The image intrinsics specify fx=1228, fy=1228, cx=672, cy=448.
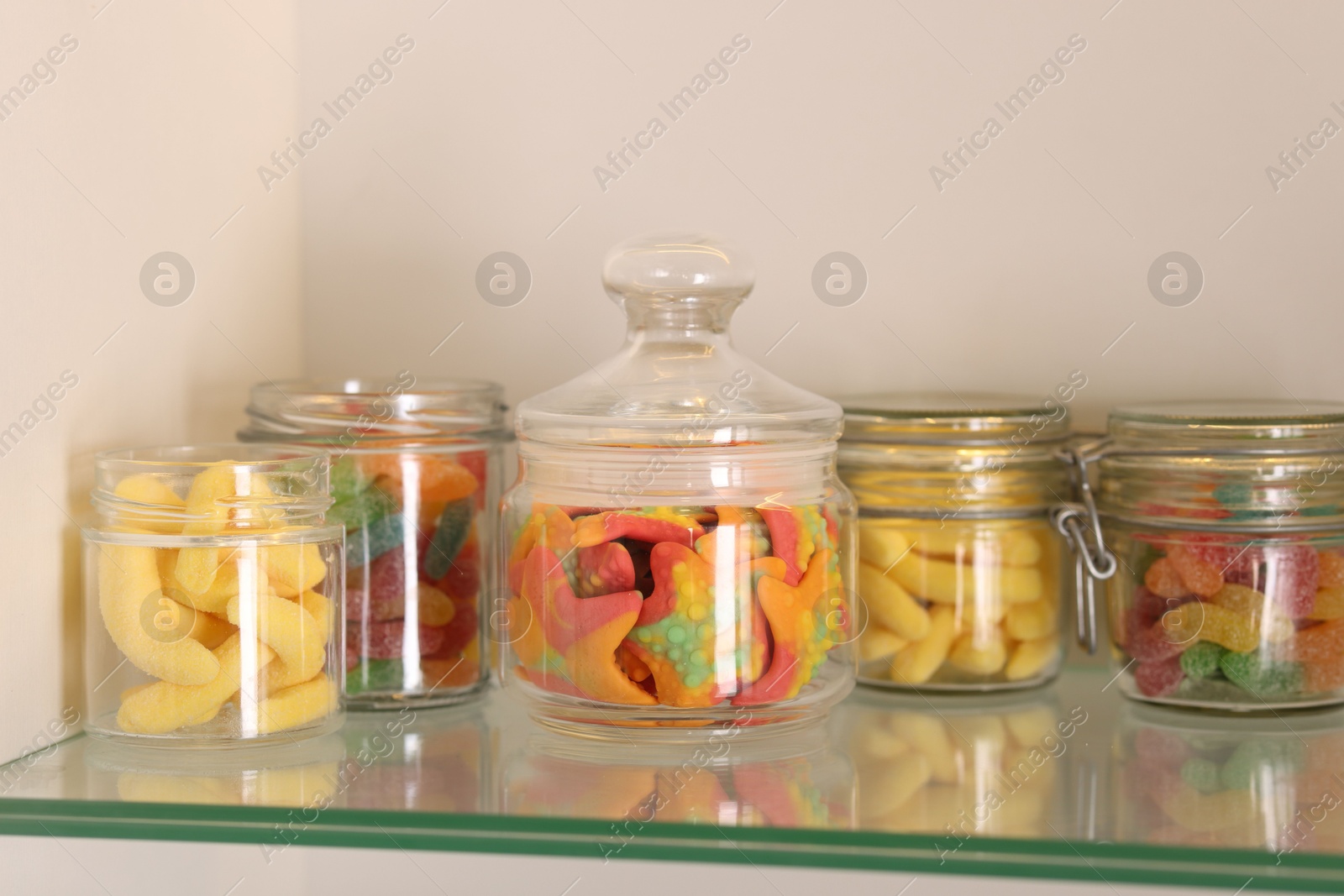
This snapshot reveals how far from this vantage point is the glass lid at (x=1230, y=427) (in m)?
0.61

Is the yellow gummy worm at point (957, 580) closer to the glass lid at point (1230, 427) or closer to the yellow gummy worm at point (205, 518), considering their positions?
the glass lid at point (1230, 427)

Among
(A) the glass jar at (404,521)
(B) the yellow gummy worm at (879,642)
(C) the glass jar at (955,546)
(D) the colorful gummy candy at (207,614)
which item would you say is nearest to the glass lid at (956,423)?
(C) the glass jar at (955,546)

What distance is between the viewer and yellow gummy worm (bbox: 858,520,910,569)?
652 mm

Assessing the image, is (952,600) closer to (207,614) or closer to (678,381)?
(678,381)


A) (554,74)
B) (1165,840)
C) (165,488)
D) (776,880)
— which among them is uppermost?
(554,74)

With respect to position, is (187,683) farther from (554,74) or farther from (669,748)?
(554,74)

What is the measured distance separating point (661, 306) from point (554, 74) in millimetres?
247

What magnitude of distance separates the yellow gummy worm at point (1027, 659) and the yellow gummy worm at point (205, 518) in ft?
1.33

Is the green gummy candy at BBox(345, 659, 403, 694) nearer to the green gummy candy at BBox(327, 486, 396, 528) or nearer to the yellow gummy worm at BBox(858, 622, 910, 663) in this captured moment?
the green gummy candy at BBox(327, 486, 396, 528)

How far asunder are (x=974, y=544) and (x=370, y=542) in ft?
1.03

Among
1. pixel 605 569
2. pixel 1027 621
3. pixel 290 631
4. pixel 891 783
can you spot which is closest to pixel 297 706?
pixel 290 631

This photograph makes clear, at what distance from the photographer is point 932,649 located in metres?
0.65

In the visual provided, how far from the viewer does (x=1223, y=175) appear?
2.39 feet

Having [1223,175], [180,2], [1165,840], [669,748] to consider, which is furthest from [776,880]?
[180,2]
